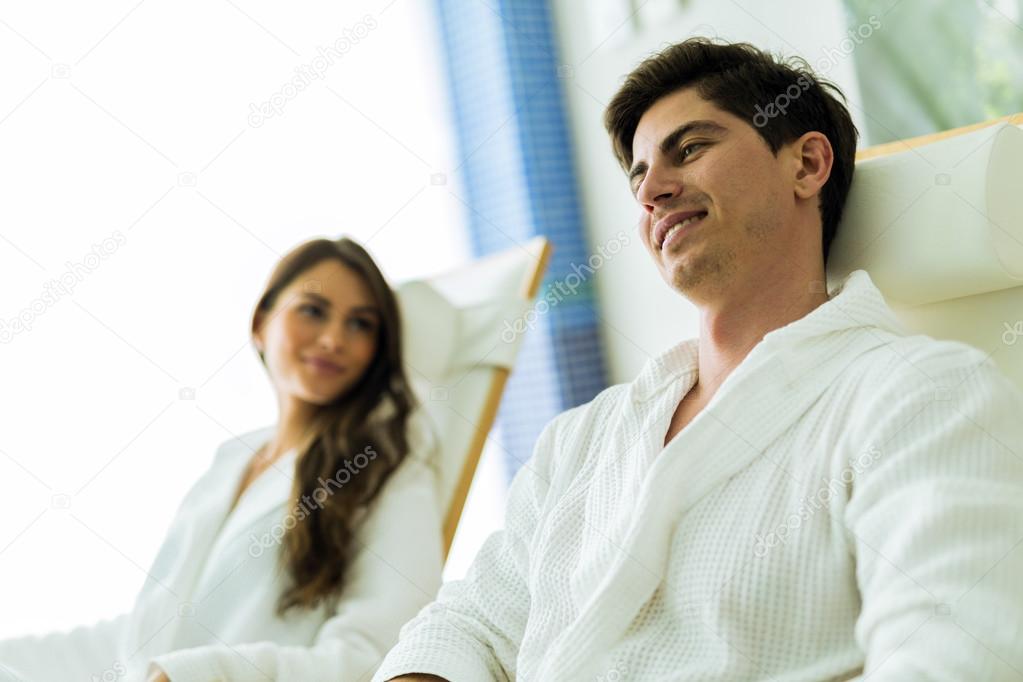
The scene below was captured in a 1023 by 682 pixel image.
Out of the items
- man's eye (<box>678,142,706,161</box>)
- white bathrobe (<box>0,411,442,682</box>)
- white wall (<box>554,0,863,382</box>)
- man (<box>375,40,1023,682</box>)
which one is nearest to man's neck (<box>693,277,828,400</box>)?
man (<box>375,40,1023,682</box>)

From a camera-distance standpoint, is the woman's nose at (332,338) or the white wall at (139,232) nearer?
A: the woman's nose at (332,338)

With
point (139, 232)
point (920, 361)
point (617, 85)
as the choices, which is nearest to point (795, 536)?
point (920, 361)

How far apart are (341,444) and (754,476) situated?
1170mm

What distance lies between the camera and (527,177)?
3557 millimetres

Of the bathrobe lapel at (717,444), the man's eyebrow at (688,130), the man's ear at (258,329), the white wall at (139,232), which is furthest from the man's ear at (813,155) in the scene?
the white wall at (139,232)

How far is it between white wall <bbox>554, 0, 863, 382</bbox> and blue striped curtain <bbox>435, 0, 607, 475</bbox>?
6 centimetres

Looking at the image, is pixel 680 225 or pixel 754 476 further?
pixel 680 225

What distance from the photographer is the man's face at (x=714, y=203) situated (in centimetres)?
127

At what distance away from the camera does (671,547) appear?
3.63 feet

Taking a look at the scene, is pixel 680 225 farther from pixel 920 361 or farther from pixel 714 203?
pixel 920 361

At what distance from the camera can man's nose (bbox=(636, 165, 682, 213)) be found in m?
1.32

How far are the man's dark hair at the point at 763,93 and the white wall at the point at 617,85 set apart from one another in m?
1.25

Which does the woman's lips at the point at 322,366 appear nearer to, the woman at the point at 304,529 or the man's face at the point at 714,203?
the woman at the point at 304,529

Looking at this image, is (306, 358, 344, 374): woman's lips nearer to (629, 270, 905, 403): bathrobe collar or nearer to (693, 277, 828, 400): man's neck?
(693, 277, 828, 400): man's neck
